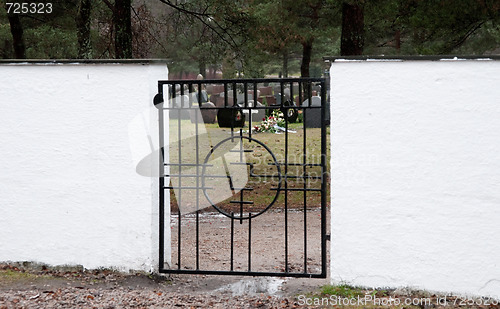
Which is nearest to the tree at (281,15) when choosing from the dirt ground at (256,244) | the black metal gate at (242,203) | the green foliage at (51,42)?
the black metal gate at (242,203)

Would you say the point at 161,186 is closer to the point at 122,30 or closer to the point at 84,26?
the point at 122,30

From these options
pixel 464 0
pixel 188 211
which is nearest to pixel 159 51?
pixel 188 211

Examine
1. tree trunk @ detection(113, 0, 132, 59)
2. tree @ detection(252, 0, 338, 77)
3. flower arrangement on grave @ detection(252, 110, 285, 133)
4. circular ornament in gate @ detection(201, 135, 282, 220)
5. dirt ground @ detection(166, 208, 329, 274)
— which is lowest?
dirt ground @ detection(166, 208, 329, 274)

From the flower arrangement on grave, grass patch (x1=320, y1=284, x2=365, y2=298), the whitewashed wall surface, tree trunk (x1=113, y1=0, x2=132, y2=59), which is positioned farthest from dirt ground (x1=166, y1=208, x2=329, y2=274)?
the flower arrangement on grave

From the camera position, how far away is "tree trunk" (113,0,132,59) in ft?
32.8

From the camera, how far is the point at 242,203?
5.15 meters

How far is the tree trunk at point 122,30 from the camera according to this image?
32.8 feet

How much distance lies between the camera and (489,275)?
190 inches

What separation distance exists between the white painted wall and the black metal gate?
0.73 ft

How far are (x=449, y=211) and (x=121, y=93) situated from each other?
292 centimetres

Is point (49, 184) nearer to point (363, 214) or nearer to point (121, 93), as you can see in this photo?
point (121, 93)

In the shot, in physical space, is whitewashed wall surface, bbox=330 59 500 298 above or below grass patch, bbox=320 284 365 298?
above

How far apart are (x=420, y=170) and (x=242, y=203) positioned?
58.9 inches

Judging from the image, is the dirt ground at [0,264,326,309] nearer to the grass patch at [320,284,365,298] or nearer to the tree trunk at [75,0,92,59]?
the grass patch at [320,284,365,298]
